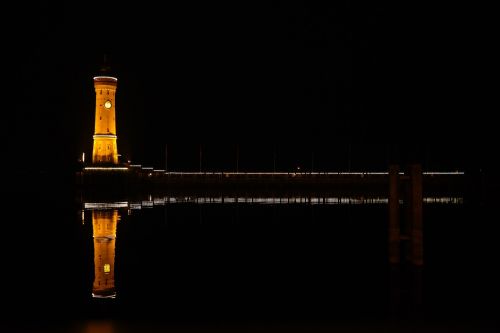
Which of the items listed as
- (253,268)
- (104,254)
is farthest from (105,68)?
(253,268)

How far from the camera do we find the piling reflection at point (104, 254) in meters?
10.8

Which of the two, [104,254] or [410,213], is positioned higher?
[410,213]

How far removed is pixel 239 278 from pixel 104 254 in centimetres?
481

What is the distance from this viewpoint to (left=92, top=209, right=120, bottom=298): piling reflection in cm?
1083

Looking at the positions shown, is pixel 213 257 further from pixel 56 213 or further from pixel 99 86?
pixel 99 86

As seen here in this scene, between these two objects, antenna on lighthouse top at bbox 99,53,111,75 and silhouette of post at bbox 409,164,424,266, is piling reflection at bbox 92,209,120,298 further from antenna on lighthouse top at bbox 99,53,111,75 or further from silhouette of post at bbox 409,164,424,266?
antenna on lighthouse top at bbox 99,53,111,75

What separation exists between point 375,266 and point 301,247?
3.82 m

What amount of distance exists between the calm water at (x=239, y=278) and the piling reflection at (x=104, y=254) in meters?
0.04

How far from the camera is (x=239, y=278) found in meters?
12.2

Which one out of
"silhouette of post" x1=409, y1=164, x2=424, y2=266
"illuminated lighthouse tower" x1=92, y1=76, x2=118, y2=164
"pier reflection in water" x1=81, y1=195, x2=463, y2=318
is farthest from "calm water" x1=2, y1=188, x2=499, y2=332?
"illuminated lighthouse tower" x1=92, y1=76, x2=118, y2=164

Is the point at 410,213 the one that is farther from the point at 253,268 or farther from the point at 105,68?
the point at 105,68

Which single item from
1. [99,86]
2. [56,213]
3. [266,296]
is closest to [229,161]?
[99,86]

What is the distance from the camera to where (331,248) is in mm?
16875

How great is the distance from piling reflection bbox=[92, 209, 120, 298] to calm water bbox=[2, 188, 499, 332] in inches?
1.6
